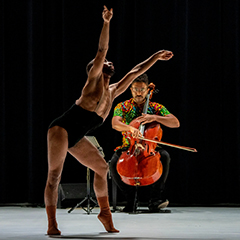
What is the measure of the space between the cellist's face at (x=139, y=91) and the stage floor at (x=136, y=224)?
3.24ft

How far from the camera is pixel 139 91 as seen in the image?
4.34m

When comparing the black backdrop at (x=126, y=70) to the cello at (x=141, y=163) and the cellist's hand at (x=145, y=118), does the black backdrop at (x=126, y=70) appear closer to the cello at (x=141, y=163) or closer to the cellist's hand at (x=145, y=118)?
the cellist's hand at (x=145, y=118)

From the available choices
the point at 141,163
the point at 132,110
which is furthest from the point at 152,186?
the point at 132,110

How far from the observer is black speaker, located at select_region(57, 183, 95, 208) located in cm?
480

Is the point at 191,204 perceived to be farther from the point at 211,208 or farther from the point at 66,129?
the point at 66,129

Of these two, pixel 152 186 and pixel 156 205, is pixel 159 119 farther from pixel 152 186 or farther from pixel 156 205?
pixel 156 205

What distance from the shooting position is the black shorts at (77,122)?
115 inches

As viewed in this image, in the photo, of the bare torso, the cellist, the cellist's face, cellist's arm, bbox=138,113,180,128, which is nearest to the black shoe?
the cellist

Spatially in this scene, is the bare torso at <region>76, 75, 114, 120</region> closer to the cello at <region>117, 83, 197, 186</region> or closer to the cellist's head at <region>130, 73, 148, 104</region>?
the cello at <region>117, 83, 197, 186</region>

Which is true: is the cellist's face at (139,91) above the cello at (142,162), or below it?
above

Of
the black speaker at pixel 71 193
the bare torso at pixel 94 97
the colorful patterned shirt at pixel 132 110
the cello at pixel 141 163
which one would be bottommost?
the black speaker at pixel 71 193

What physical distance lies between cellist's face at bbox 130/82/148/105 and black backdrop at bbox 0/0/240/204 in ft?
2.52

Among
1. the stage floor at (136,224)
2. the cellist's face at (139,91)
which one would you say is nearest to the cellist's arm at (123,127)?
the cellist's face at (139,91)

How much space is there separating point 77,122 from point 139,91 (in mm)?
1502
